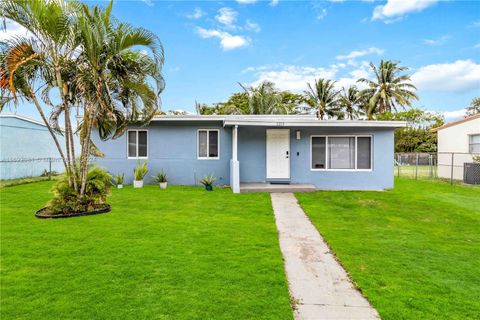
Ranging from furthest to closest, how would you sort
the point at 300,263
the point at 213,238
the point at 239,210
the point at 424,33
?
the point at 424,33
the point at 239,210
the point at 213,238
the point at 300,263

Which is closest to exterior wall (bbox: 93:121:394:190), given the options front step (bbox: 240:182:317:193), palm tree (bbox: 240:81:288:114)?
front step (bbox: 240:182:317:193)

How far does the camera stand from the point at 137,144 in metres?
11.8

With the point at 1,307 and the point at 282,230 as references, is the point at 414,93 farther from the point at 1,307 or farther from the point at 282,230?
the point at 1,307

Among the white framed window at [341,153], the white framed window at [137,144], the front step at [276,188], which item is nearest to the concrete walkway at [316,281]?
the front step at [276,188]

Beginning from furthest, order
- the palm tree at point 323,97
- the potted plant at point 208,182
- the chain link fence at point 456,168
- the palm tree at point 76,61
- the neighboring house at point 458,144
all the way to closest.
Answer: the palm tree at point 323,97
the neighboring house at point 458,144
the chain link fence at point 456,168
the potted plant at point 208,182
the palm tree at point 76,61

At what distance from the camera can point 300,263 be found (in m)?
4.18

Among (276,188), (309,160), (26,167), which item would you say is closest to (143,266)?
(276,188)

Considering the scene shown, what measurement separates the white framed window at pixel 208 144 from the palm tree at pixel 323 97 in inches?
946

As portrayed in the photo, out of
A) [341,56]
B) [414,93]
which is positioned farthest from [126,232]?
[414,93]

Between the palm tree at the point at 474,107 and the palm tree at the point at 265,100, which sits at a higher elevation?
the palm tree at the point at 474,107

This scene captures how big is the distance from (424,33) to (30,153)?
69.9 ft

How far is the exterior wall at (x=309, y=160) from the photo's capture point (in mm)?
10797

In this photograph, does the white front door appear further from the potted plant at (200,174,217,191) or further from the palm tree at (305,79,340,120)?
the palm tree at (305,79,340,120)

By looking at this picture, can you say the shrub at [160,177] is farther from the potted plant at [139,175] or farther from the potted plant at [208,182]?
the potted plant at [208,182]
